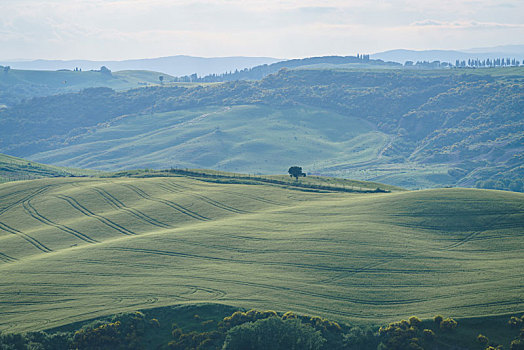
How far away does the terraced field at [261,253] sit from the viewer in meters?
78.2

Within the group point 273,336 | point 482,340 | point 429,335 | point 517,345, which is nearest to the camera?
point 517,345

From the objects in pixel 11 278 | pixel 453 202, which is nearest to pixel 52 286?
pixel 11 278

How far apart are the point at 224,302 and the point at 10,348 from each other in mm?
27573

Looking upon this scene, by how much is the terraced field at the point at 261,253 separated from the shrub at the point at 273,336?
5.84 metres

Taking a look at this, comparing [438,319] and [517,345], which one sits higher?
[438,319]

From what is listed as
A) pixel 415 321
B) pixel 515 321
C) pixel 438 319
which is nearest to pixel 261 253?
pixel 415 321

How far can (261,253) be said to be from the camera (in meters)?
99.0

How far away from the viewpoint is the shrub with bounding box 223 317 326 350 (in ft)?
225

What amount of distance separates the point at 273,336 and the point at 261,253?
30243 millimetres

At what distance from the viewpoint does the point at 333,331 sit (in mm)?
70562

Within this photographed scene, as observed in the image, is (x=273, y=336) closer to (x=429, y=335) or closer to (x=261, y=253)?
(x=429, y=335)

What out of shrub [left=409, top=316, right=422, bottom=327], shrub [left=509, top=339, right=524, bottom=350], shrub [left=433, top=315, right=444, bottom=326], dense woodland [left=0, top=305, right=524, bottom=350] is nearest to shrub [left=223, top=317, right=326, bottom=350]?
dense woodland [left=0, top=305, right=524, bottom=350]

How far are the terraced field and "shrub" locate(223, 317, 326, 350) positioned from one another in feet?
19.1

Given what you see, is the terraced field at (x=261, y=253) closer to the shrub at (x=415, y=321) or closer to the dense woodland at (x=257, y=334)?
the shrub at (x=415, y=321)
